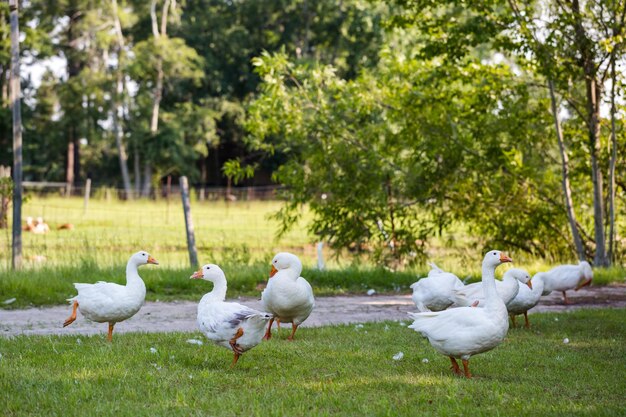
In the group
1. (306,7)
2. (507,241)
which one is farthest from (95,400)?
(306,7)

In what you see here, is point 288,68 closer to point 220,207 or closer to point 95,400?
point 95,400

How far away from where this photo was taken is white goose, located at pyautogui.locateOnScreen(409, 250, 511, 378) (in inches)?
279

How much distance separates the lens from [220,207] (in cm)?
4178

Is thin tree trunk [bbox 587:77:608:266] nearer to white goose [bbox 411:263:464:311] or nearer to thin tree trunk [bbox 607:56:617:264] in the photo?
thin tree trunk [bbox 607:56:617:264]

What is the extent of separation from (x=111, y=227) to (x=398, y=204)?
15026mm

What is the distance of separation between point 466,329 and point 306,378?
148 cm

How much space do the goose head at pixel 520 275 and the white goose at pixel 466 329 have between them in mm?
2210

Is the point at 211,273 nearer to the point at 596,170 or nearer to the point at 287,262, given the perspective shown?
the point at 287,262

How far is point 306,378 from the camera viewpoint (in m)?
7.05

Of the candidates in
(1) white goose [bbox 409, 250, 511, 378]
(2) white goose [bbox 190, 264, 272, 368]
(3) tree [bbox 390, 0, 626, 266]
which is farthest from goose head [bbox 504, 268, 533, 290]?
(3) tree [bbox 390, 0, 626, 266]

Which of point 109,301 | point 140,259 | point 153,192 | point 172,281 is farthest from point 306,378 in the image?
point 153,192

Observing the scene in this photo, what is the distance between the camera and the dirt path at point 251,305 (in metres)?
10.4

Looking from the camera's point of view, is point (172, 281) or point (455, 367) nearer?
point (455, 367)

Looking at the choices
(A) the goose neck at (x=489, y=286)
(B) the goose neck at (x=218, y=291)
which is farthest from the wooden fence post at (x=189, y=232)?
(A) the goose neck at (x=489, y=286)
